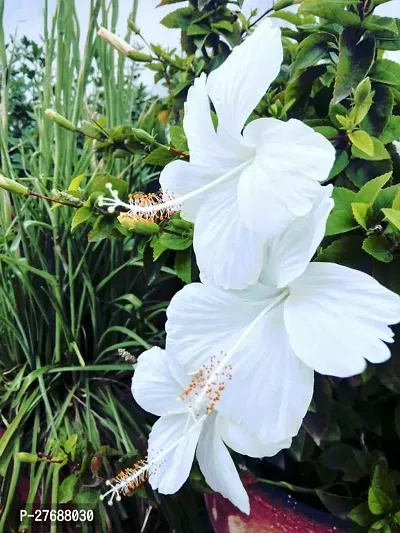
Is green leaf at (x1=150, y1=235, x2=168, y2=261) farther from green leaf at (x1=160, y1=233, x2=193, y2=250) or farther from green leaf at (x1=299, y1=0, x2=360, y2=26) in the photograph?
green leaf at (x1=299, y1=0, x2=360, y2=26)

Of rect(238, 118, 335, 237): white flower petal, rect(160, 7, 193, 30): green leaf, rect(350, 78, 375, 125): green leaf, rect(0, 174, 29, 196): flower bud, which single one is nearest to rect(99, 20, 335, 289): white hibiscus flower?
rect(238, 118, 335, 237): white flower petal

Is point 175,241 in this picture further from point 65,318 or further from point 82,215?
point 65,318

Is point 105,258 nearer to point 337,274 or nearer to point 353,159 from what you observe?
point 353,159

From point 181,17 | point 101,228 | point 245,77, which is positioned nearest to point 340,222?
point 245,77

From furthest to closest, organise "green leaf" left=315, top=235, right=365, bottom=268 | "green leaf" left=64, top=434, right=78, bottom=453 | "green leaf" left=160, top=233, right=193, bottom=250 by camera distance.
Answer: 1. "green leaf" left=64, top=434, right=78, bottom=453
2. "green leaf" left=160, top=233, right=193, bottom=250
3. "green leaf" left=315, top=235, right=365, bottom=268

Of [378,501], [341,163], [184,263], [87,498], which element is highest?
[341,163]
